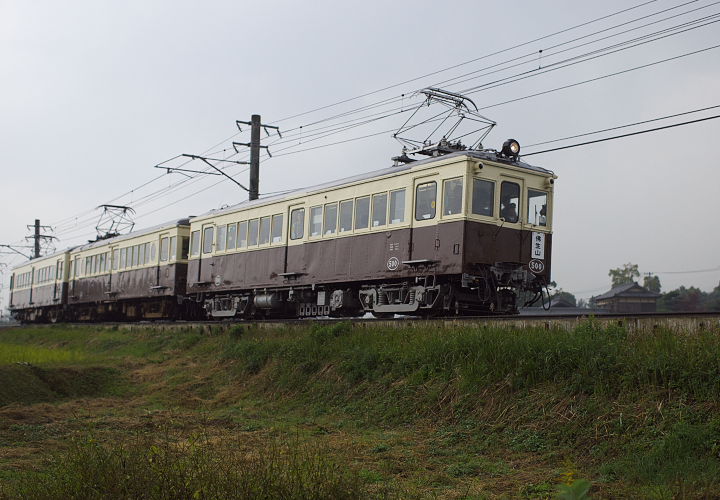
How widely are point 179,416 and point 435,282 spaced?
532cm

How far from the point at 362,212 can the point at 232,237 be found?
642 centimetres

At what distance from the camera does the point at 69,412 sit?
11.8 m

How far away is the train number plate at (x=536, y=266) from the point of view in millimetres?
14102

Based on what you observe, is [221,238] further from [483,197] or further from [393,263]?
[483,197]

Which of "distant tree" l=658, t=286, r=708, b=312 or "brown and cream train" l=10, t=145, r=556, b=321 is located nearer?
"brown and cream train" l=10, t=145, r=556, b=321

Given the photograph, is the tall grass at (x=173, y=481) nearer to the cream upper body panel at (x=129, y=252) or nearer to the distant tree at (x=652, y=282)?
the cream upper body panel at (x=129, y=252)

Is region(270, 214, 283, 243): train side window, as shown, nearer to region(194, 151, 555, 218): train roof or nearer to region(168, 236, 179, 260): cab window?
region(194, 151, 555, 218): train roof

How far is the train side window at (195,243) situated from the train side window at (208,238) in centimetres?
43

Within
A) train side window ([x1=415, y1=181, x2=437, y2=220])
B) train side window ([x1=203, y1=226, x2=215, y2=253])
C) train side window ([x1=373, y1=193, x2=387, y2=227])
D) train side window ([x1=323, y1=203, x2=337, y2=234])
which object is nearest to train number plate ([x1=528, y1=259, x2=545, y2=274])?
train side window ([x1=415, y1=181, x2=437, y2=220])

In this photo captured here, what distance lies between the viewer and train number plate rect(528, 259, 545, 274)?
14.1 m

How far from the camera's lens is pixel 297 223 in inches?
700

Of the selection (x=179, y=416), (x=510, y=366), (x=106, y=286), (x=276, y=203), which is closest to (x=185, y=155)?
(x=276, y=203)

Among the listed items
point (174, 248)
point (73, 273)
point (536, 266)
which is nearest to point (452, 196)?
point (536, 266)

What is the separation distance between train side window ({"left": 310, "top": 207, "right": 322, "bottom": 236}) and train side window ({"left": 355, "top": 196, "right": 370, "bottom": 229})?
4.80 ft
